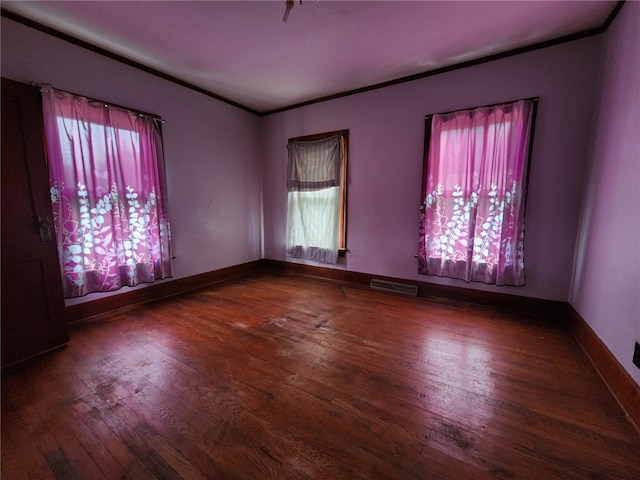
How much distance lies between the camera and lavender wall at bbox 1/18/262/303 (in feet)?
7.33

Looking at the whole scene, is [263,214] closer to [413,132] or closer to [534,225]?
[413,132]

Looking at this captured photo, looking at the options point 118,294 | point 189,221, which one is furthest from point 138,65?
point 118,294

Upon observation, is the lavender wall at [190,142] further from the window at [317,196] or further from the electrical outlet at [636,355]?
the electrical outlet at [636,355]

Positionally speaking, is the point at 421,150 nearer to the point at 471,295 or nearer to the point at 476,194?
the point at 476,194

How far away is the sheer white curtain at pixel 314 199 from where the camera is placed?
3748 millimetres

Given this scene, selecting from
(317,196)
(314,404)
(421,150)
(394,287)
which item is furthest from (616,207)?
(317,196)

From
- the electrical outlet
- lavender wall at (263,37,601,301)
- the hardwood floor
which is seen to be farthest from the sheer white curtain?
the electrical outlet

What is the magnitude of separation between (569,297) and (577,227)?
686 millimetres

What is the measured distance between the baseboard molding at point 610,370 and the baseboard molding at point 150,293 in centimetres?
401

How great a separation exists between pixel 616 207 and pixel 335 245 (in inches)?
108

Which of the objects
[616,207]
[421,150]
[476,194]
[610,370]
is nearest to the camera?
[610,370]

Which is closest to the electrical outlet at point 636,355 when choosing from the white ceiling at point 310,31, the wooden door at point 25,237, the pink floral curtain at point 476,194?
the pink floral curtain at point 476,194

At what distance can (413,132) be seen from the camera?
125 inches

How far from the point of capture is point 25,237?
1.91 m
